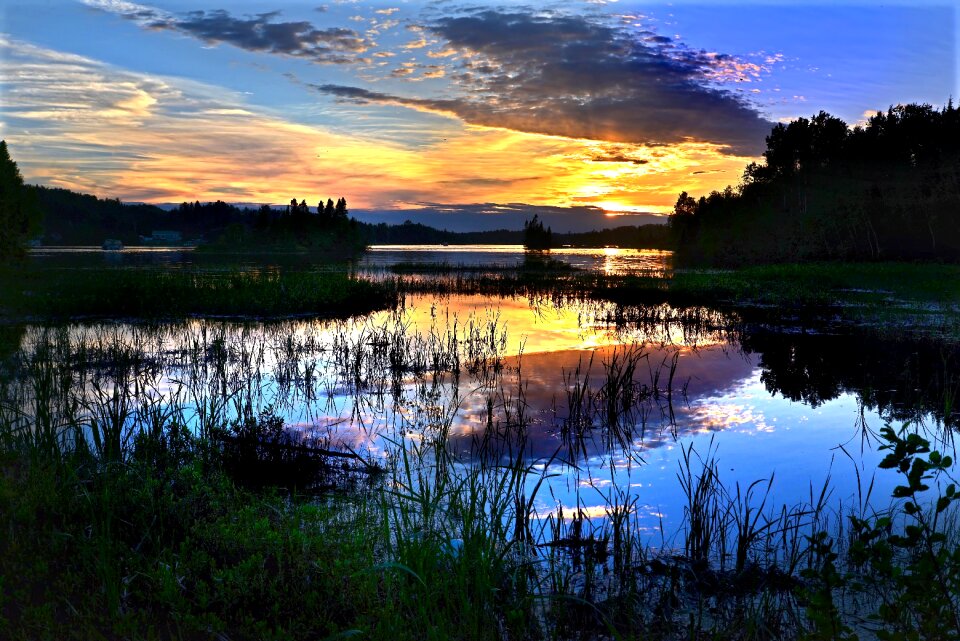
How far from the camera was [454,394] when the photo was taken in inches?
476

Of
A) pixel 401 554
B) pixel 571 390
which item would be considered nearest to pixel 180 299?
pixel 571 390

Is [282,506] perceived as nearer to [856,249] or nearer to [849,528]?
[849,528]

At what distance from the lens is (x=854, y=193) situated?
72.8 m

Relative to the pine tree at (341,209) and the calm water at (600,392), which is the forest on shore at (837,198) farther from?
the pine tree at (341,209)

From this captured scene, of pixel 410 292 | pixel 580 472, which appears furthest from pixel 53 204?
pixel 580 472

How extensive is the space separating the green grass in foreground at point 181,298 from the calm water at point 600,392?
3375mm

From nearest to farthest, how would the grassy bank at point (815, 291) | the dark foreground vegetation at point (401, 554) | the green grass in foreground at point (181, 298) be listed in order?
the dark foreground vegetation at point (401, 554) → the green grass in foreground at point (181, 298) → the grassy bank at point (815, 291)

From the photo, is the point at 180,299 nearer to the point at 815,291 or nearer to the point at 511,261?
the point at 815,291

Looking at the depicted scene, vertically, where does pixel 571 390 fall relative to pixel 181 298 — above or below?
below

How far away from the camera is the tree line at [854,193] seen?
63.1m

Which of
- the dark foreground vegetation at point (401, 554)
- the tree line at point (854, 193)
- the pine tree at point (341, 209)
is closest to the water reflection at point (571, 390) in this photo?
the dark foreground vegetation at point (401, 554)

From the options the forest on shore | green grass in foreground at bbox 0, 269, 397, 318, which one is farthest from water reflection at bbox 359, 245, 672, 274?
green grass in foreground at bbox 0, 269, 397, 318

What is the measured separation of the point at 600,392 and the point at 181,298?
19.7 metres

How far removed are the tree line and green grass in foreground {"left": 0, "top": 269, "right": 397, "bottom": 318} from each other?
55.5m
